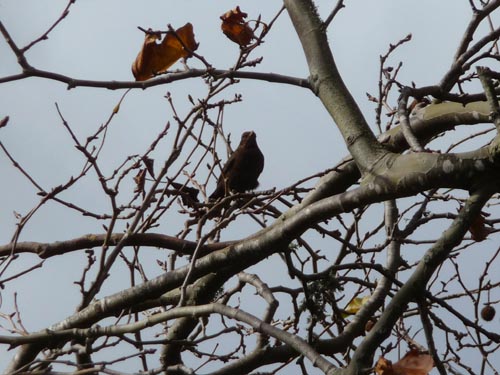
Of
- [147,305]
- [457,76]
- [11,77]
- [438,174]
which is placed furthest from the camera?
[147,305]

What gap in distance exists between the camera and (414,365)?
2.26m

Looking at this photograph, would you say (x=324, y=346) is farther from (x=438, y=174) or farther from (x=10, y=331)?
(x=10, y=331)

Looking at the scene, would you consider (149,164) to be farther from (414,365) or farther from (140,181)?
(414,365)

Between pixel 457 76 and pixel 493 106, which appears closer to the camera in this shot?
pixel 493 106

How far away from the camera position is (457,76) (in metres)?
3.01

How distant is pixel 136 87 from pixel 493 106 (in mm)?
1278

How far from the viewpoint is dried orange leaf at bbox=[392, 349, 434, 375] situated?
7.30 ft

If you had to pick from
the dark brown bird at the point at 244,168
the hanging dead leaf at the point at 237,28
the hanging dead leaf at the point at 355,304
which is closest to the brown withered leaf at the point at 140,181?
the hanging dead leaf at the point at 237,28

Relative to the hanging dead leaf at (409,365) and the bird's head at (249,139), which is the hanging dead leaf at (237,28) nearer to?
the hanging dead leaf at (409,365)

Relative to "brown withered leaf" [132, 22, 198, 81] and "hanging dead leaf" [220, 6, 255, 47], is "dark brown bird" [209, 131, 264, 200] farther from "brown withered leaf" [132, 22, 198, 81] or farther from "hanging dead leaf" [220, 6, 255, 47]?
"brown withered leaf" [132, 22, 198, 81]

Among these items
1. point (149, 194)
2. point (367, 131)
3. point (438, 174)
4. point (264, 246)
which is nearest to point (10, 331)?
point (149, 194)

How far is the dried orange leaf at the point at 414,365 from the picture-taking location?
2224 mm

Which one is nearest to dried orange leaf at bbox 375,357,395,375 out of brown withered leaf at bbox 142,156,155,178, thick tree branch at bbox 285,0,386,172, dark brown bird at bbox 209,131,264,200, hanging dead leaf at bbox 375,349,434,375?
hanging dead leaf at bbox 375,349,434,375

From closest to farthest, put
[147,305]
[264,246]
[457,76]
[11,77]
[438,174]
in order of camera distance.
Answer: [438,174] → [11,77] → [264,246] → [457,76] → [147,305]
